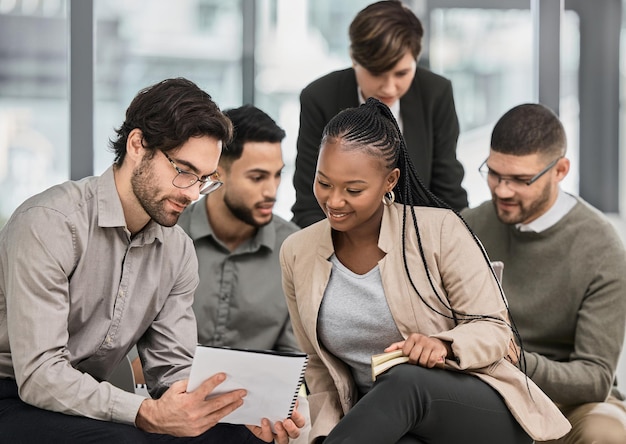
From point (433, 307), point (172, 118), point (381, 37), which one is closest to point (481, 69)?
point (381, 37)

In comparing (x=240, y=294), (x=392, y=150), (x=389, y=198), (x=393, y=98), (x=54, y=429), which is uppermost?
(x=393, y=98)

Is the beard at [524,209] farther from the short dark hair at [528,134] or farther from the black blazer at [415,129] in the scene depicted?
the black blazer at [415,129]

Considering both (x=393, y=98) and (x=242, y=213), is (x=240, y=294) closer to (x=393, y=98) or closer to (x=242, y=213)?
(x=242, y=213)

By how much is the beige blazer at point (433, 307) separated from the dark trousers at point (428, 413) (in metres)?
0.04

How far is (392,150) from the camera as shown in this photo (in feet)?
7.83

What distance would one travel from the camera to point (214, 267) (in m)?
3.27

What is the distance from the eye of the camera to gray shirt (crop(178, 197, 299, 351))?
3.23 m

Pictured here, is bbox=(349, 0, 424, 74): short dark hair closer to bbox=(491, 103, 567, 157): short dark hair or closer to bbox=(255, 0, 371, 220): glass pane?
bbox=(491, 103, 567, 157): short dark hair

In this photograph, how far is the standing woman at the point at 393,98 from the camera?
3.17 metres

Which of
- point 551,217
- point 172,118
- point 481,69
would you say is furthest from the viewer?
point 481,69

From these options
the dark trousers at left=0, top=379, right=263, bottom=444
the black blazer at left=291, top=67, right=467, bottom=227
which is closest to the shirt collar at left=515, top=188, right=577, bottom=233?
the black blazer at left=291, top=67, right=467, bottom=227

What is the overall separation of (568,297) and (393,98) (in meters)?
0.91

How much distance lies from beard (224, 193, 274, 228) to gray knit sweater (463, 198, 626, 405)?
78 cm

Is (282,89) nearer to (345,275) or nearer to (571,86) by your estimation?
(571,86)
